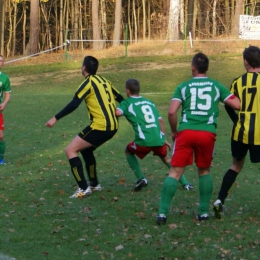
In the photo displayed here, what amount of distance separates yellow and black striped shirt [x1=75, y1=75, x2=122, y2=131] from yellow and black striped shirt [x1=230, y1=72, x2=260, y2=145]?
2141mm

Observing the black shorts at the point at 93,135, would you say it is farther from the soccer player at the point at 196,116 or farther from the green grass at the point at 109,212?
the soccer player at the point at 196,116

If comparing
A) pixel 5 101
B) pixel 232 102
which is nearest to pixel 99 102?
pixel 232 102

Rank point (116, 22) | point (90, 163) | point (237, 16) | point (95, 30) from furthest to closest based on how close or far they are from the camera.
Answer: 1. point (116, 22)
2. point (95, 30)
3. point (237, 16)
4. point (90, 163)

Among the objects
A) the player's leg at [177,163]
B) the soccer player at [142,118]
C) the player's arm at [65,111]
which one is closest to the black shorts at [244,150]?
the player's leg at [177,163]

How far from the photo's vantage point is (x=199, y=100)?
7086 millimetres

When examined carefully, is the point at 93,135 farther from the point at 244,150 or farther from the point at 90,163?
the point at 244,150

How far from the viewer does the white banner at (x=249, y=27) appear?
34875 mm

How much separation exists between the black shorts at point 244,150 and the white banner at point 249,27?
28264mm

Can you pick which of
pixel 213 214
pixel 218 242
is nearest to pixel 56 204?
pixel 213 214

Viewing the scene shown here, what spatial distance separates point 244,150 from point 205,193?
2.28ft

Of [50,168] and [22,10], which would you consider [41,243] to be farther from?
[22,10]

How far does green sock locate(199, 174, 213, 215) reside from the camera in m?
7.38

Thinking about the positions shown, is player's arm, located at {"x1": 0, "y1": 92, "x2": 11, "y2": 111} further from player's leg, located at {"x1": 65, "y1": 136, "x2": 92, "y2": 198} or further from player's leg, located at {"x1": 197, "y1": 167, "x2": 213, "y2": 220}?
player's leg, located at {"x1": 197, "y1": 167, "x2": 213, "y2": 220}

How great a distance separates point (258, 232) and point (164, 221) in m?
1.07
